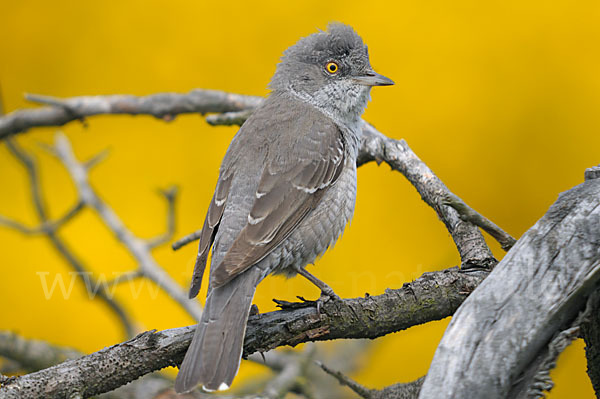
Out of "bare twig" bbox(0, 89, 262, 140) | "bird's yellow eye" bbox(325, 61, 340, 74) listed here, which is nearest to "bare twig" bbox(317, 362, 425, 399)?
"bird's yellow eye" bbox(325, 61, 340, 74)

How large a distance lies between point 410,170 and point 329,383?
2.46 m

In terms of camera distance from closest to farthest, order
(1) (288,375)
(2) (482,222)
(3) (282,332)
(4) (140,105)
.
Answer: (3) (282,332) < (2) (482,222) < (1) (288,375) < (4) (140,105)

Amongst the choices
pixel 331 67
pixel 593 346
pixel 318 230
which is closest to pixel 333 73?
pixel 331 67

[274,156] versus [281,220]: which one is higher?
[274,156]

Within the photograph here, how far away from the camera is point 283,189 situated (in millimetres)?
3104

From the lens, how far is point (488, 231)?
283 cm

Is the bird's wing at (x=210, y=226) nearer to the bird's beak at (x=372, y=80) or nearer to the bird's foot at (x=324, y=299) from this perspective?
the bird's foot at (x=324, y=299)

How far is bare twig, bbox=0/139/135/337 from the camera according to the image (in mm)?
5121

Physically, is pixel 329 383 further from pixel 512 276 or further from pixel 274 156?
pixel 512 276

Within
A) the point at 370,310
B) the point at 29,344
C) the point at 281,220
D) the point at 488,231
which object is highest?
the point at 29,344

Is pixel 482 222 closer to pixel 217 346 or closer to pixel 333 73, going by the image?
pixel 217 346

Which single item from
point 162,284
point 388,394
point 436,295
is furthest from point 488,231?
point 162,284

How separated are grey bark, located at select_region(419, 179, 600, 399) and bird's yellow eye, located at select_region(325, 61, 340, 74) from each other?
1.90 metres

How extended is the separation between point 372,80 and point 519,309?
1.96m
